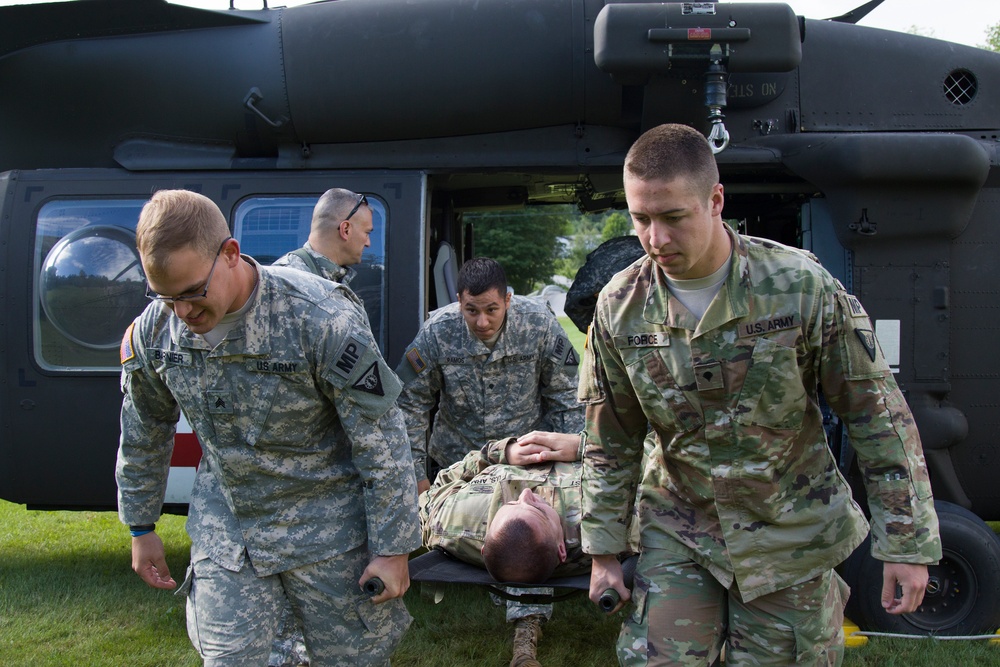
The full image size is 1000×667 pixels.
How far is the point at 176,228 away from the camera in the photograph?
2221 mm

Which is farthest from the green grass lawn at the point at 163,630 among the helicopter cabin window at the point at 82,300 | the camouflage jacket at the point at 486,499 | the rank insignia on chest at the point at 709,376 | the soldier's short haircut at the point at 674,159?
the soldier's short haircut at the point at 674,159

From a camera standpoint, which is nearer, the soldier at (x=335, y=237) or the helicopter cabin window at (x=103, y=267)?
the soldier at (x=335, y=237)

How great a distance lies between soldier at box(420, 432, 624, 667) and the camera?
10.5ft

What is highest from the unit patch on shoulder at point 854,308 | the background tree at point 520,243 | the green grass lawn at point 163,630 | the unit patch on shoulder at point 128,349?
the background tree at point 520,243

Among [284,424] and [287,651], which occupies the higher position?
[284,424]

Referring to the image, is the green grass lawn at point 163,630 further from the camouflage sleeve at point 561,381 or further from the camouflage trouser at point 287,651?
the camouflage sleeve at point 561,381

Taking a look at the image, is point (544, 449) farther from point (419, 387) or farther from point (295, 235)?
point (295, 235)

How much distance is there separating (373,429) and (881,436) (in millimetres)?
1298

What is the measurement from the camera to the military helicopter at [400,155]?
405 cm

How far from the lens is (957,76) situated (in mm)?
4320

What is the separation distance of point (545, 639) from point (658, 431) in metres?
1.89

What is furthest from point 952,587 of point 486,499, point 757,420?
point 757,420

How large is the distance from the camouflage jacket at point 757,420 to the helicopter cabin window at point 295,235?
2.00 metres

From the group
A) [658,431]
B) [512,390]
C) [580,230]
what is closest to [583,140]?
[512,390]
